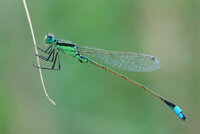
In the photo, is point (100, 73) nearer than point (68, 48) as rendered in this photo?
No

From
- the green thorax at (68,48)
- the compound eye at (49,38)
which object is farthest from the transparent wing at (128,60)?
the compound eye at (49,38)

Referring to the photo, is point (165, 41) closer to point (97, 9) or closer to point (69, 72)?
point (97, 9)

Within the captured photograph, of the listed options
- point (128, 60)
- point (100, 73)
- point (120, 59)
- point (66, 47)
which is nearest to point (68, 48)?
point (66, 47)

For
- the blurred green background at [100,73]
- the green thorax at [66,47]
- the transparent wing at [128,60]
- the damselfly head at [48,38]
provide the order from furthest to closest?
the blurred green background at [100,73]
the transparent wing at [128,60]
the green thorax at [66,47]
the damselfly head at [48,38]

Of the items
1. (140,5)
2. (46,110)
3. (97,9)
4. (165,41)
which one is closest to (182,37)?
(165,41)

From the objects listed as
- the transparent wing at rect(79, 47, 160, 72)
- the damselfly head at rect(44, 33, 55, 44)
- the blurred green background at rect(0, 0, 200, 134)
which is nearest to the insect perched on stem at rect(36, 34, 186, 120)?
the transparent wing at rect(79, 47, 160, 72)

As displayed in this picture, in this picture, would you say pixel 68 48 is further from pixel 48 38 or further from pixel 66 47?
pixel 48 38

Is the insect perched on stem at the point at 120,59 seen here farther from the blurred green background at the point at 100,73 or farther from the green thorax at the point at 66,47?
the blurred green background at the point at 100,73
